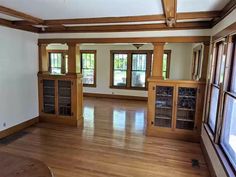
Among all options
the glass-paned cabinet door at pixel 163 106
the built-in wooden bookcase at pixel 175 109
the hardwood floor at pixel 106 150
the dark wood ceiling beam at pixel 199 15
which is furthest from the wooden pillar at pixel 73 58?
the dark wood ceiling beam at pixel 199 15

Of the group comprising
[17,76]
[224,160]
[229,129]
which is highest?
[17,76]

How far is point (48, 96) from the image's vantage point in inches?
201

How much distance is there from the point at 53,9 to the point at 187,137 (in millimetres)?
3541

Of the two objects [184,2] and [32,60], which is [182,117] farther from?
[32,60]

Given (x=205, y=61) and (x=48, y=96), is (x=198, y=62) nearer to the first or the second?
(x=205, y=61)

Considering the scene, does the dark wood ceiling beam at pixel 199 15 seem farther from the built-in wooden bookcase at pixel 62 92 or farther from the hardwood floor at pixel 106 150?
the built-in wooden bookcase at pixel 62 92

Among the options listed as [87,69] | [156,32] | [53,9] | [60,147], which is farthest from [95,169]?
[87,69]

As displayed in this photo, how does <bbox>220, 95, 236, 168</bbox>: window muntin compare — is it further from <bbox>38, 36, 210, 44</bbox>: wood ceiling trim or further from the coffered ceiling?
<bbox>38, 36, 210, 44</bbox>: wood ceiling trim

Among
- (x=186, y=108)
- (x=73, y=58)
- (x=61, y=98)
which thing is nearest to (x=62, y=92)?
(x=61, y=98)

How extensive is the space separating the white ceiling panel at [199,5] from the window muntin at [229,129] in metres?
1.25

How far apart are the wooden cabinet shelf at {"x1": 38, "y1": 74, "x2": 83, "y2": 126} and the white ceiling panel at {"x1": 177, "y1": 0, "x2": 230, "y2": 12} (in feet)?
9.51

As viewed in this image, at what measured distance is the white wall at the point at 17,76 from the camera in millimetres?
3998

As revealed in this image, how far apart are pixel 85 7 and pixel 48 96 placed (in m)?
2.91

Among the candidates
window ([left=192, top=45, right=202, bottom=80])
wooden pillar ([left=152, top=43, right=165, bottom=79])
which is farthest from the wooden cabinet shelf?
window ([left=192, top=45, right=202, bottom=80])
